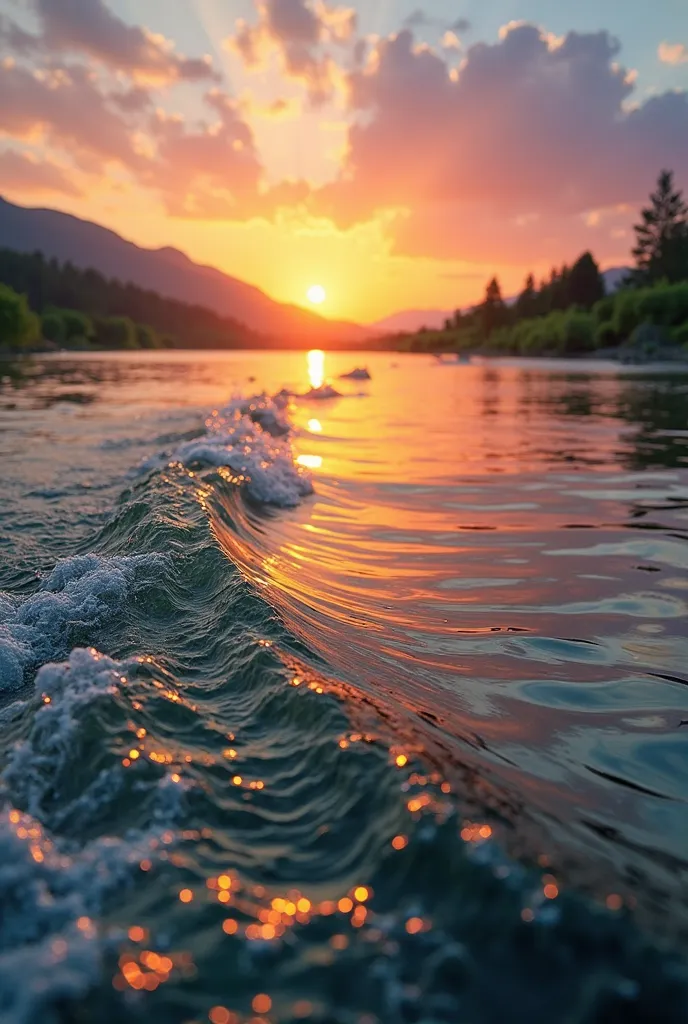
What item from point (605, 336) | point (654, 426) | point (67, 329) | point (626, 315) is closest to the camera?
point (654, 426)

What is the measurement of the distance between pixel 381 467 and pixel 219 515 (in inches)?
237

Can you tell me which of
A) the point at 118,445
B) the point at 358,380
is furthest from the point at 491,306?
the point at 118,445

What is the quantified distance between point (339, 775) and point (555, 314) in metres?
127

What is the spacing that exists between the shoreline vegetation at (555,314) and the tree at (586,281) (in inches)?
6.8

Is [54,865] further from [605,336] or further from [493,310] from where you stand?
[493,310]

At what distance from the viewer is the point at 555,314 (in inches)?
4749

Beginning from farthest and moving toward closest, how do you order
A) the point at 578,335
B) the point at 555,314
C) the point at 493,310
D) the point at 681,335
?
the point at 493,310 < the point at 555,314 < the point at 578,335 < the point at 681,335

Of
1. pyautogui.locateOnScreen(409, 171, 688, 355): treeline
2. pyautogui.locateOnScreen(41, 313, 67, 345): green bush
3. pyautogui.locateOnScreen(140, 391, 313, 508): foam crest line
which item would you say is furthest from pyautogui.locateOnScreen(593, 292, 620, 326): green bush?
pyautogui.locateOnScreen(140, 391, 313, 508): foam crest line

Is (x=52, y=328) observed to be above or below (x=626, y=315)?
Answer: below

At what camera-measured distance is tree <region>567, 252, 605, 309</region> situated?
410 ft

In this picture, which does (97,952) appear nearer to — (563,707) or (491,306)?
(563,707)

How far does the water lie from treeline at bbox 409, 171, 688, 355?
83810 millimetres

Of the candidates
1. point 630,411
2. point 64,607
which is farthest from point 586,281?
point 64,607

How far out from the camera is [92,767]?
3.00m
